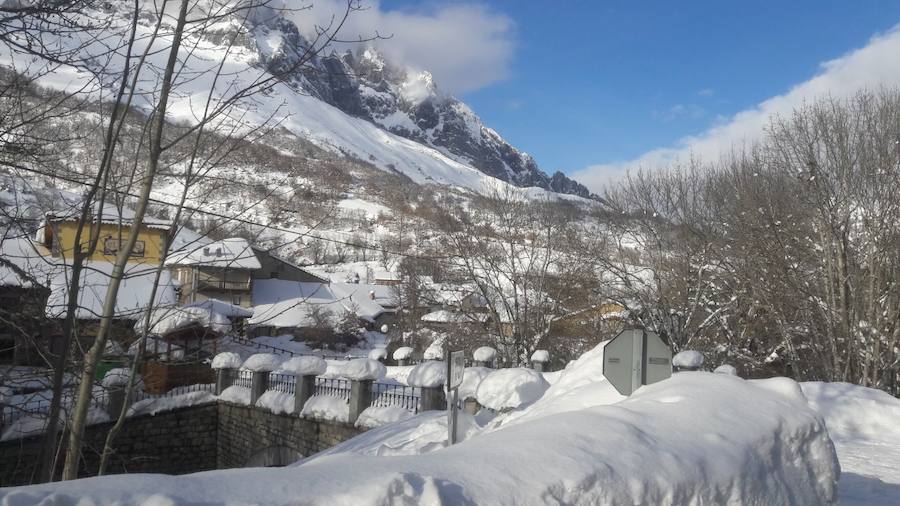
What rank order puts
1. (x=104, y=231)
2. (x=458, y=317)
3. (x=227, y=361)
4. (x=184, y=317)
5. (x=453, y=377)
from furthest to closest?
(x=458, y=317) → (x=227, y=361) → (x=453, y=377) → (x=184, y=317) → (x=104, y=231)

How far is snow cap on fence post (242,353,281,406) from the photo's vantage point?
17803mm

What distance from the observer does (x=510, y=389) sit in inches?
456

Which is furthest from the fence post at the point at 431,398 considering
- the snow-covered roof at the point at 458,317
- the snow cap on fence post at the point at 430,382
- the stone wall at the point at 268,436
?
the snow-covered roof at the point at 458,317

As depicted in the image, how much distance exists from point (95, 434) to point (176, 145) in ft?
45.3

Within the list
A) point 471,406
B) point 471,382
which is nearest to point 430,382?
point 471,406

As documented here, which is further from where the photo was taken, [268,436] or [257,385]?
[257,385]

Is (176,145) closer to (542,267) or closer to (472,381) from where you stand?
(472,381)

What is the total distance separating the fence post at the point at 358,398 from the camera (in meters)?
15.0

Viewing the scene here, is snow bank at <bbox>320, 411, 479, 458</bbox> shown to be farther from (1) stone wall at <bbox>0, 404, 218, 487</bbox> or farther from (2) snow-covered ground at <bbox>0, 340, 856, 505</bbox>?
(1) stone wall at <bbox>0, 404, 218, 487</bbox>

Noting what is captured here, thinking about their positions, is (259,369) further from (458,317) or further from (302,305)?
(302,305)

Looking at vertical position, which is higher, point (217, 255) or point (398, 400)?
point (217, 255)

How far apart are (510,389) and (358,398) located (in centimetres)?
470

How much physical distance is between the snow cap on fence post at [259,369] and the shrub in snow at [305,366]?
4.64 feet

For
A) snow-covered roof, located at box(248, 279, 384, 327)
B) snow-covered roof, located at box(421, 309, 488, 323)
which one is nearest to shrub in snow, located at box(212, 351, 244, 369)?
snow-covered roof, located at box(421, 309, 488, 323)
